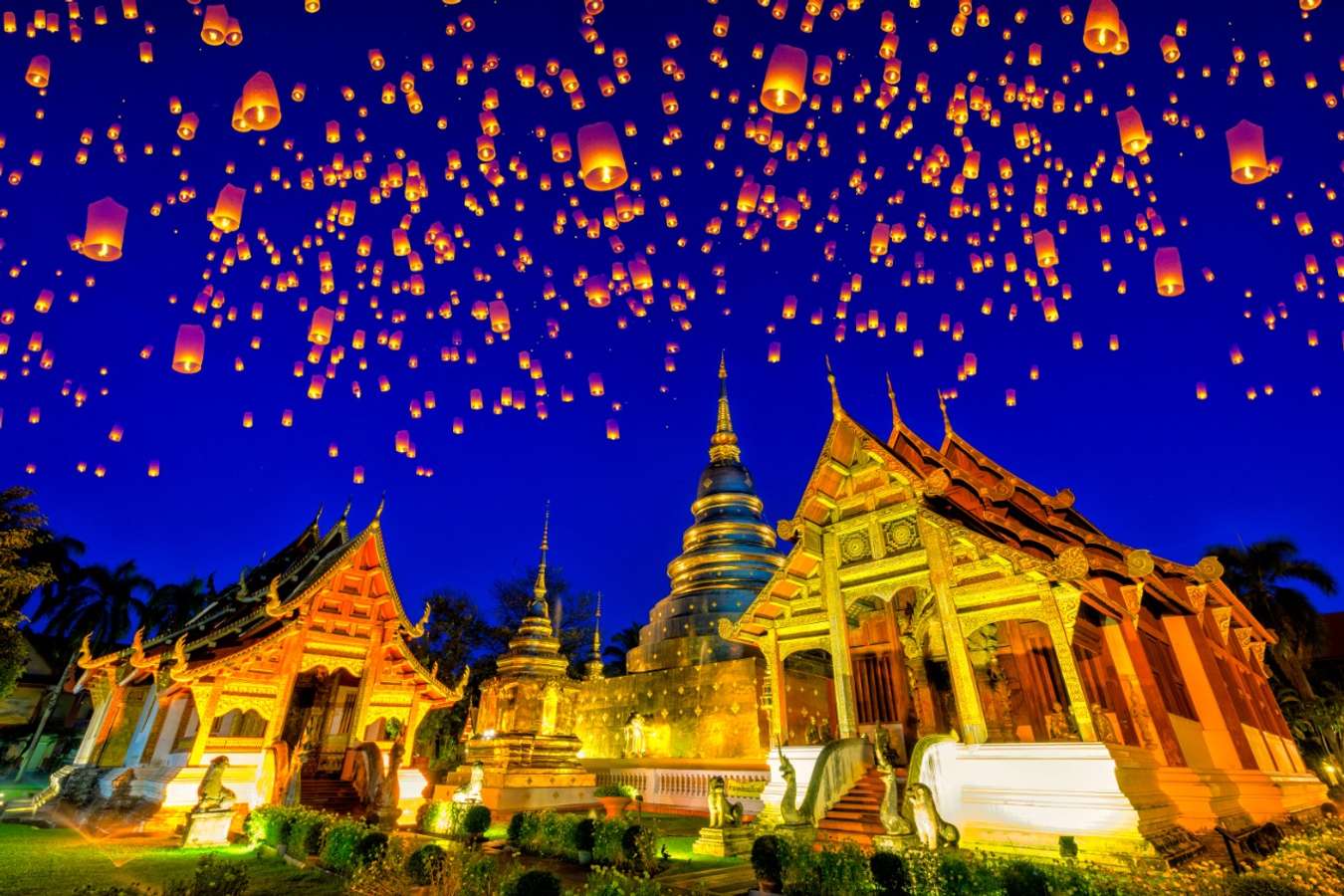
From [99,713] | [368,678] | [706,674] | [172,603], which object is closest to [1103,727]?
[706,674]

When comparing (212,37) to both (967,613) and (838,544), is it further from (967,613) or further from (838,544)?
(967,613)

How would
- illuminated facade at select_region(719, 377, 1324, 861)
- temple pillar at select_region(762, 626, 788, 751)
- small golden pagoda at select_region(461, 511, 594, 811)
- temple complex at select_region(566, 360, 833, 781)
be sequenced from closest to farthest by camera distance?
1. illuminated facade at select_region(719, 377, 1324, 861)
2. temple pillar at select_region(762, 626, 788, 751)
3. small golden pagoda at select_region(461, 511, 594, 811)
4. temple complex at select_region(566, 360, 833, 781)

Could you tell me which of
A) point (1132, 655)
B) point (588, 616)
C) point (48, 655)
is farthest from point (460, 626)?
point (48, 655)

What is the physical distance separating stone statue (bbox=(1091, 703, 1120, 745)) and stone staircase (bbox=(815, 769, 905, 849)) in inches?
155

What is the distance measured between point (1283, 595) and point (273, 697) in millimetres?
45285

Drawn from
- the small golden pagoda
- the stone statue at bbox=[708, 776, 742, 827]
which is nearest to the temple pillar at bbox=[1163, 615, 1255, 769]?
the stone statue at bbox=[708, 776, 742, 827]

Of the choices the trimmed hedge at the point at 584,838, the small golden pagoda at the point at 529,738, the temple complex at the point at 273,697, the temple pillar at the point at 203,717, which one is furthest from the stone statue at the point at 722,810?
the temple pillar at the point at 203,717

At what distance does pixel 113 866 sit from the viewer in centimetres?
1122

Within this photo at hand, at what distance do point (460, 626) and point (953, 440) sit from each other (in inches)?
1213

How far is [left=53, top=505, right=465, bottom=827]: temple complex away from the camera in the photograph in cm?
1745

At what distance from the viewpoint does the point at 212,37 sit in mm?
11508

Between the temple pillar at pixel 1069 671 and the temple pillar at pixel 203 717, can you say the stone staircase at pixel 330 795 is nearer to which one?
the temple pillar at pixel 203 717

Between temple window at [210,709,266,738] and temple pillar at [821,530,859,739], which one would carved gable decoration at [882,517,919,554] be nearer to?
temple pillar at [821,530,859,739]

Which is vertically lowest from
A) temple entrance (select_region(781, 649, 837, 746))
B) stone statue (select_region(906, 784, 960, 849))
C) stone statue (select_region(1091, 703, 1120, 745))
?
stone statue (select_region(906, 784, 960, 849))
